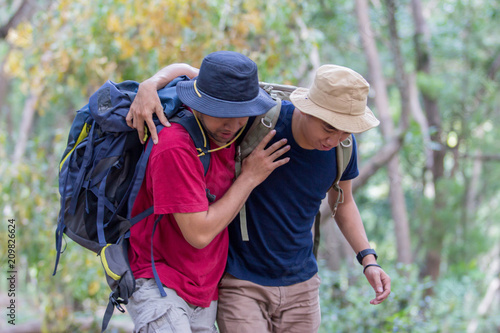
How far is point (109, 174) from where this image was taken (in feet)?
6.98

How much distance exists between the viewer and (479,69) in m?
10.6

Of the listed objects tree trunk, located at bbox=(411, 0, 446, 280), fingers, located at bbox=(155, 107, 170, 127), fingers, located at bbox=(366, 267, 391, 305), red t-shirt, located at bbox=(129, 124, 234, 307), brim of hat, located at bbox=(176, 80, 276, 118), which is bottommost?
tree trunk, located at bbox=(411, 0, 446, 280)

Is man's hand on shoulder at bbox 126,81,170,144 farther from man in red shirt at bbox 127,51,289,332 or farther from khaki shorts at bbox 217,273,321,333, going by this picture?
khaki shorts at bbox 217,273,321,333

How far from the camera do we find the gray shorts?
2.06 m

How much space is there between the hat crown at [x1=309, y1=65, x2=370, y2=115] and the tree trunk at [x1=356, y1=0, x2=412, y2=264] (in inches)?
215

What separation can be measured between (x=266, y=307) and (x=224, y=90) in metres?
1.14

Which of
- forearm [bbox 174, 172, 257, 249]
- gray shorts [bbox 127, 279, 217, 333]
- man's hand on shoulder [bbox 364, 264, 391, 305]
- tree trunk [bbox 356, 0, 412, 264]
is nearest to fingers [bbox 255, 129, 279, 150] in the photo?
forearm [bbox 174, 172, 257, 249]

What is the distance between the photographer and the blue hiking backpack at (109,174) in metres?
2.09

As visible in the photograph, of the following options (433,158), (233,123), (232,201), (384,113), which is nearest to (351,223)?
(232,201)

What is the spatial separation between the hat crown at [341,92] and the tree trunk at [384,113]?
5452 millimetres

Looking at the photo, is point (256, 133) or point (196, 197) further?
point (256, 133)

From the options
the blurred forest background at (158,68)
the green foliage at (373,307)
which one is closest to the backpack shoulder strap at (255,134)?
the blurred forest background at (158,68)

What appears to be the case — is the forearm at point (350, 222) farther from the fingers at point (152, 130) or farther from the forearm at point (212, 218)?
the fingers at point (152, 130)

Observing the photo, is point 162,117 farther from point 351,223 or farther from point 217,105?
point 351,223
